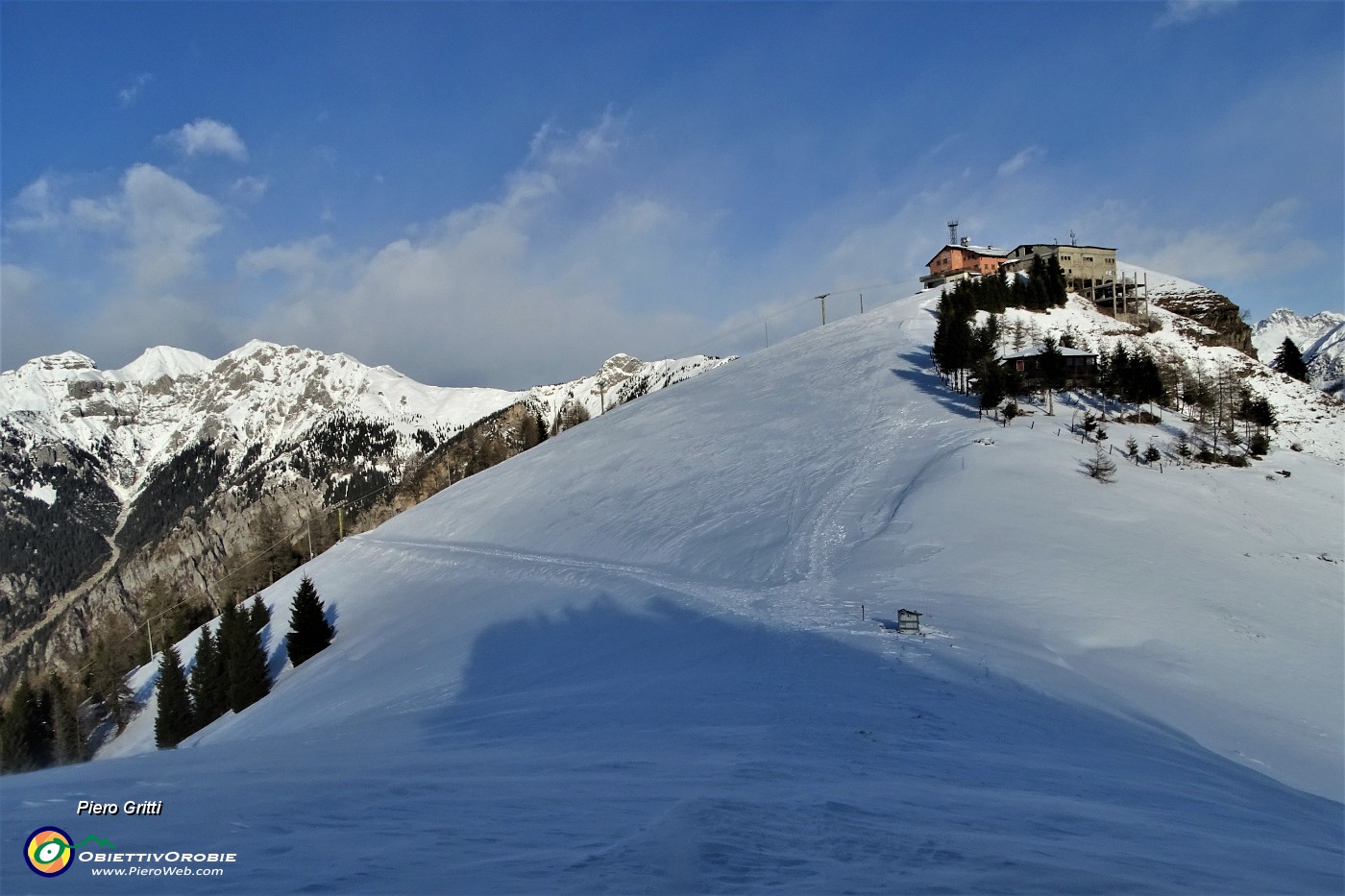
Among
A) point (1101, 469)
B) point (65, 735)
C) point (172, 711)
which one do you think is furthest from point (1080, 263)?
point (65, 735)

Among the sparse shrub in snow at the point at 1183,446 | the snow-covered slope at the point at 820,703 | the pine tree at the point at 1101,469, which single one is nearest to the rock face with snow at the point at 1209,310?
the sparse shrub in snow at the point at 1183,446

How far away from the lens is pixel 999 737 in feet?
35.6

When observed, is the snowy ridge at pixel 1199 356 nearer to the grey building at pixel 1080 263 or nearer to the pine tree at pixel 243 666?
the grey building at pixel 1080 263

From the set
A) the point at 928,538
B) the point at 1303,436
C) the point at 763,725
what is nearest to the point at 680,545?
the point at 928,538

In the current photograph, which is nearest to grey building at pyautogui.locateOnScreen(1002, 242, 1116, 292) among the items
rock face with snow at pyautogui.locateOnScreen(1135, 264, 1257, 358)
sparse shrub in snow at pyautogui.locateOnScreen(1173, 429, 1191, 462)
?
rock face with snow at pyautogui.locateOnScreen(1135, 264, 1257, 358)

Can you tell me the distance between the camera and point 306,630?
35281 millimetres

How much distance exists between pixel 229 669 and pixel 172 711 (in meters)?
6.21

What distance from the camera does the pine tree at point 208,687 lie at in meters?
36.6

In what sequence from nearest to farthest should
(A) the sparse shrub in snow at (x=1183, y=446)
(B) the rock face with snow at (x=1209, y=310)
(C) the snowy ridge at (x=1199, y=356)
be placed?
1. (A) the sparse shrub in snow at (x=1183, y=446)
2. (C) the snowy ridge at (x=1199, y=356)
3. (B) the rock face with snow at (x=1209, y=310)

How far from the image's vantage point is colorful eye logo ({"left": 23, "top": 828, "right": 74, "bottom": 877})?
18.6ft

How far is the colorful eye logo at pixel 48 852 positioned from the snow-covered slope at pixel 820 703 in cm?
15

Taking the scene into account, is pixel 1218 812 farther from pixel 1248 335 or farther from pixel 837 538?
pixel 1248 335

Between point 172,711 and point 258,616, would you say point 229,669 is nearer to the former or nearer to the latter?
point 172,711

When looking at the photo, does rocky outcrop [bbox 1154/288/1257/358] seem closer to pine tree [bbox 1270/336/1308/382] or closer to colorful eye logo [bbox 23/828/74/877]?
pine tree [bbox 1270/336/1308/382]
